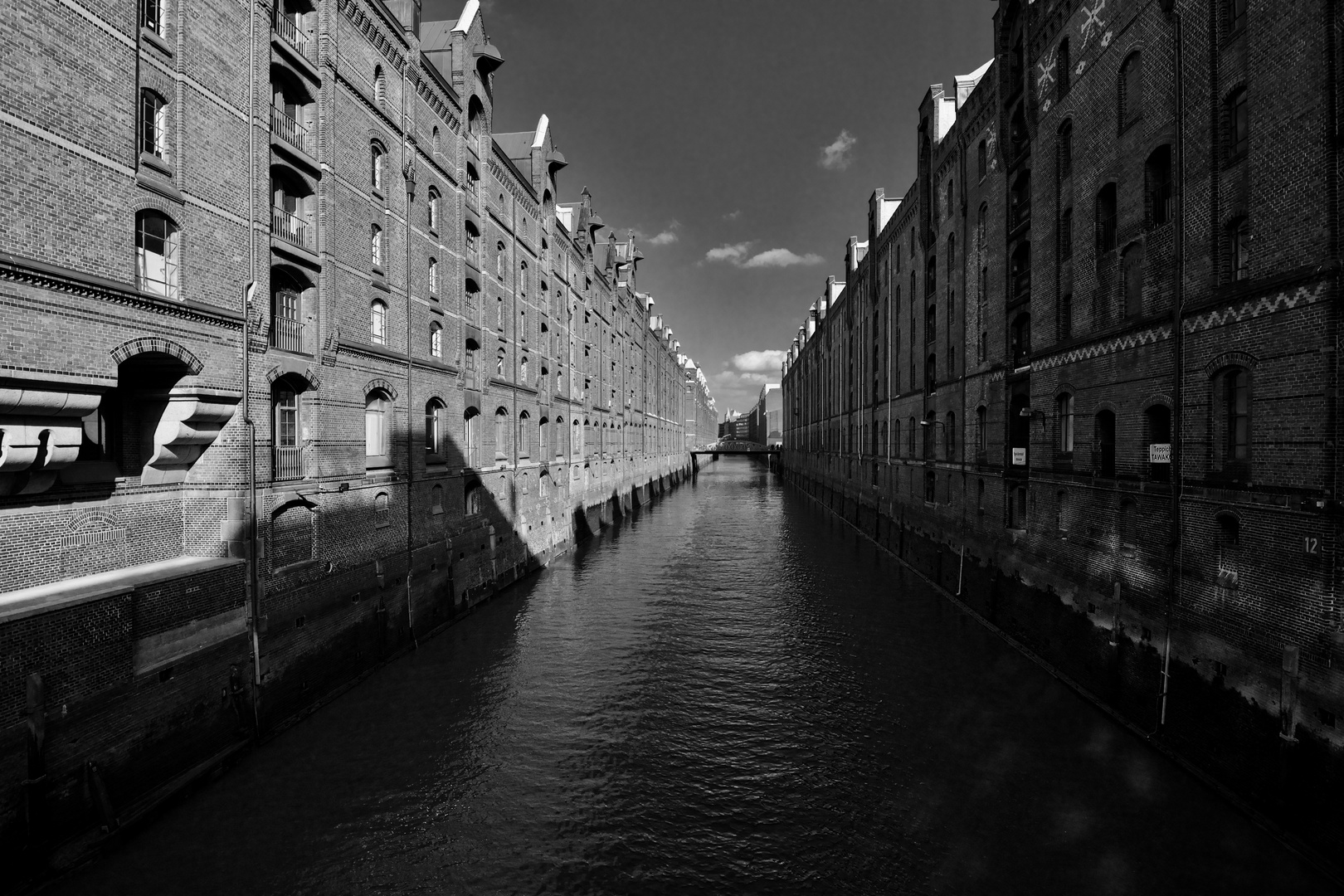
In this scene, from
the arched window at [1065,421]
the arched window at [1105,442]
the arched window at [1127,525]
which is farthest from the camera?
the arched window at [1065,421]

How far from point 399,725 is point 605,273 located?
1438 inches

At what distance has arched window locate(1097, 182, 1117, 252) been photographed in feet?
48.3

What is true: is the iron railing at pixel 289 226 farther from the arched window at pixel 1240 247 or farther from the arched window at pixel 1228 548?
the arched window at pixel 1228 548

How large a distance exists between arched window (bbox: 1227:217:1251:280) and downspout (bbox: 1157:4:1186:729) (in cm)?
92

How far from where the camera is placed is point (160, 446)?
1020 cm

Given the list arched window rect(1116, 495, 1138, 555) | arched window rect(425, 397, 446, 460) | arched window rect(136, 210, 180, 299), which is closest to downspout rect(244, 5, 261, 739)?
arched window rect(136, 210, 180, 299)

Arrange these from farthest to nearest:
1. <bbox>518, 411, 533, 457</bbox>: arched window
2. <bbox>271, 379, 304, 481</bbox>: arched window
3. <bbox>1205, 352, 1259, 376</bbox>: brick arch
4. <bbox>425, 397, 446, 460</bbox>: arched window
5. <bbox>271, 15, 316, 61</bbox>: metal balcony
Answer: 1. <bbox>518, 411, 533, 457</bbox>: arched window
2. <bbox>425, 397, 446, 460</bbox>: arched window
3. <bbox>271, 15, 316, 61</bbox>: metal balcony
4. <bbox>271, 379, 304, 481</bbox>: arched window
5. <bbox>1205, 352, 1259, 376</bbox>: brick arch

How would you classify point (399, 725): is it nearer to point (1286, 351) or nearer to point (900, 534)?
point (1286, 351)

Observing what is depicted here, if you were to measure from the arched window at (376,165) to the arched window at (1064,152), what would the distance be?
18.5m

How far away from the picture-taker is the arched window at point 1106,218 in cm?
1473

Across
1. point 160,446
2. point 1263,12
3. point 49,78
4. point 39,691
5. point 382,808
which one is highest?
point 1263,12

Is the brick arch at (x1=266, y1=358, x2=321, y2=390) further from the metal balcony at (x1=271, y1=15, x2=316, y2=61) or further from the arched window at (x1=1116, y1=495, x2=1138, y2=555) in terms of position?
the arched window at (x1=1116, y1=495, x2=1138, y2=555)

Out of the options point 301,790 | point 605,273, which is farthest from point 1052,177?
point 605,273

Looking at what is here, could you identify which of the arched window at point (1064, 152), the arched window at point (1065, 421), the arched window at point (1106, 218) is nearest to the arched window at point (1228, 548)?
the arched window at point (1065, 421)
